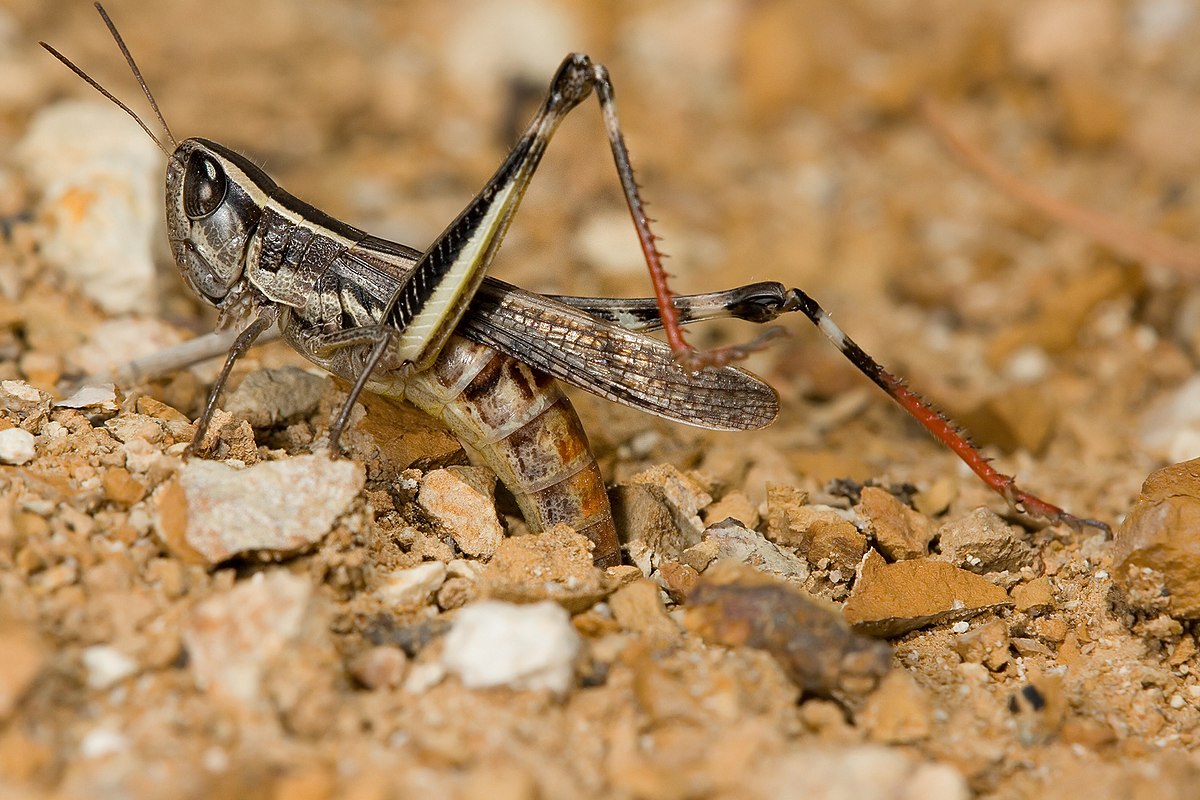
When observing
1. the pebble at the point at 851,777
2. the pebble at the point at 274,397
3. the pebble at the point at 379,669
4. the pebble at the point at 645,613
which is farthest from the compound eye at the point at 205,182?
the pebble at the point at 851,777

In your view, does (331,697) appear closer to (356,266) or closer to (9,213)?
(356,266)

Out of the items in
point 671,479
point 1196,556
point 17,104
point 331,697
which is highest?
point 17,104

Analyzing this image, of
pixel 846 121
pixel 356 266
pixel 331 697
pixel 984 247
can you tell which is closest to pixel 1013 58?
pixel 846 121

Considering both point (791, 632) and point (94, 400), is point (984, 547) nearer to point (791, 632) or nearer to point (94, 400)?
point (791, 632)

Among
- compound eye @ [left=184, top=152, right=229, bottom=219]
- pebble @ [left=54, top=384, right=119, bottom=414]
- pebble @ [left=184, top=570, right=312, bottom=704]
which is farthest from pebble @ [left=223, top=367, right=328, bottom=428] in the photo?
pebble @ [left=184, top=570, right=312, bottom=704]

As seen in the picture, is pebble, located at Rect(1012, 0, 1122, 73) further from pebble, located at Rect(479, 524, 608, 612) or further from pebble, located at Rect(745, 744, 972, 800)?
pebble, located at Rect(745, 744, 972, 800)

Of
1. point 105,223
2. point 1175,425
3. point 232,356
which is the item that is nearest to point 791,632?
point 232,356
